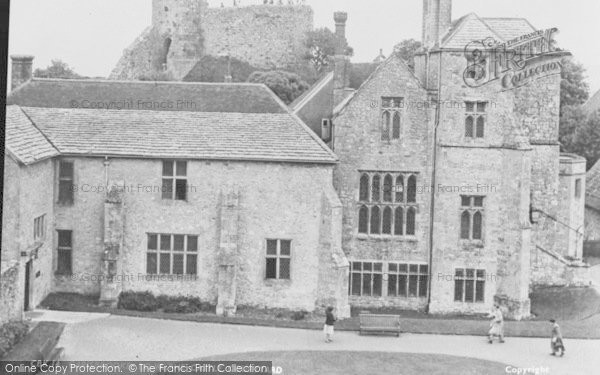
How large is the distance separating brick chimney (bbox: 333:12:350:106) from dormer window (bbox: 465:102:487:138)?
5561 millimetres

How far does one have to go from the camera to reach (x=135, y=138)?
35344 millimetres

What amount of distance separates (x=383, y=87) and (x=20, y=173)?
15.2m

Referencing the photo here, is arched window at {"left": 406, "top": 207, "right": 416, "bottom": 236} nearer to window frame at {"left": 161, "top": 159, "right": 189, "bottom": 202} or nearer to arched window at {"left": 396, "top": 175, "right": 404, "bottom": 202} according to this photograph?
arched window at {"left": 396, "top": 175, "right": 404, "bottom": 202}

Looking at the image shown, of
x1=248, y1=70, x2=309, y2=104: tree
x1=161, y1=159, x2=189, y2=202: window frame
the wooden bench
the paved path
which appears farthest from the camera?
x1=248, y1=70, x2=309, y2=104: tree

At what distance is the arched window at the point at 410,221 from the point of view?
3750cm

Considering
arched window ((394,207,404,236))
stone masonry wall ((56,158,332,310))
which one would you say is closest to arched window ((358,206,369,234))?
arched window ((394,207,404,236))

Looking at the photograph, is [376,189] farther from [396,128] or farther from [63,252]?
[63,252]

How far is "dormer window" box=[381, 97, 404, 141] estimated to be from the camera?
36.8m

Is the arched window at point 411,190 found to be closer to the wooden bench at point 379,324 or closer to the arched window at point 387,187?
the arched window at point 387,187

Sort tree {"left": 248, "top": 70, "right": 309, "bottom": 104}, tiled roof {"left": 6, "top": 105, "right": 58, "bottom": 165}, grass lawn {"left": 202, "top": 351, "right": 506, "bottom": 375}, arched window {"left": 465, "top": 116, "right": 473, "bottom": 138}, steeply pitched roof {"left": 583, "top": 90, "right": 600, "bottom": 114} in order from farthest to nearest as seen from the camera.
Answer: steeply pitched roof {"left": 583, "top": 90, "right": 600, "bottom": 114}, tree {"left": 248, "top": 70, "right": 309, "bottom": 104}, arched window {"left": 465, "top": 116, "right": 473, "bottom": 138}, tiled roof {"left": 6, "top": 105, "right": 58, "bottom": 165}, grass lawn {"left": 202, "top": 351, "right": 506, "bottom": 375}

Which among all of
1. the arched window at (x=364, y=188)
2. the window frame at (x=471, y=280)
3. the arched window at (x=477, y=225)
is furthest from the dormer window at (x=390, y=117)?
the window frame at (x=471, y=280)

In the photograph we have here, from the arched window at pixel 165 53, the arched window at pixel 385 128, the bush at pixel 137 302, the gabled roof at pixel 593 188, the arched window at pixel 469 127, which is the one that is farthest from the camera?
the arched window at pixel 165 53

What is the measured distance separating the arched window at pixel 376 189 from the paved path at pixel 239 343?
7926mm

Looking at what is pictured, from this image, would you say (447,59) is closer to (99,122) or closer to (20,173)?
(99,122)
